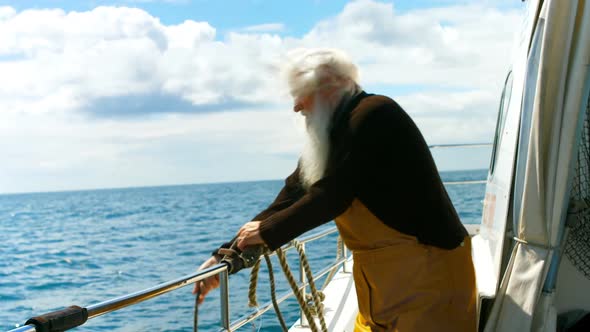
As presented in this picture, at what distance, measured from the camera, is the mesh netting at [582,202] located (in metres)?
2.47

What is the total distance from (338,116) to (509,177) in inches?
37.7

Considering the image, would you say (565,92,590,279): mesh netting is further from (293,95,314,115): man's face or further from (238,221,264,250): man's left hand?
(238,221,264,250): man's left hand

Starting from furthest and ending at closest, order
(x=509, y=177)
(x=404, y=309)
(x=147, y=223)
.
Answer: (x=147, y=223), (x=509, y=177), (x=404, y=309)

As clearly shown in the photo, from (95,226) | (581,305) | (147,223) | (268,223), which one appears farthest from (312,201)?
(95,226)

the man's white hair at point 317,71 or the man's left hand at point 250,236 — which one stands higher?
the man's white hair at point 317,71

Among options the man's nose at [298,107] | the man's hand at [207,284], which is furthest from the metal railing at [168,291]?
the man's nose at [298,107]

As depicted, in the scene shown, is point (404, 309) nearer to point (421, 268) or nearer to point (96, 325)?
point (421, 268)

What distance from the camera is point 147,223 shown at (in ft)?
157

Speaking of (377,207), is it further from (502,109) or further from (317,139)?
(502,109)

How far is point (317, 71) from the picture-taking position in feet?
7.45

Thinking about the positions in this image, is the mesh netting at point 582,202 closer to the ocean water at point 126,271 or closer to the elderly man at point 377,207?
Answer: the elderly man at point 377,207

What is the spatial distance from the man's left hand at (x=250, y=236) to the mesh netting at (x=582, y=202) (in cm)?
128

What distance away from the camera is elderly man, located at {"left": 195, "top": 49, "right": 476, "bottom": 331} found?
2160 mm

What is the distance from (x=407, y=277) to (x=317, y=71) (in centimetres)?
85
